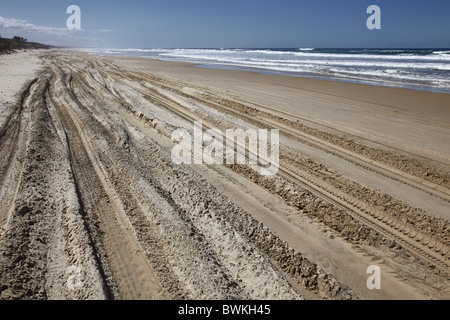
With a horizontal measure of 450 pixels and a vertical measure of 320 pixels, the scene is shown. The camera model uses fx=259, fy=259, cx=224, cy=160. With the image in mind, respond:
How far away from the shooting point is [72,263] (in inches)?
93.3

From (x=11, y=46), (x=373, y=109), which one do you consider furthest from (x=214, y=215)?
(x=11, y=46)

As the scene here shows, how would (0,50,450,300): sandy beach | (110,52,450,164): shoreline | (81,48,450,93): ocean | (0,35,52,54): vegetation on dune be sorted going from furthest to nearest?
(0,35,52,54): vegetation on dune → (81,48,450,93): ocean → (110,52,450,164): shoreline → (0,50,450,300): sandy beach

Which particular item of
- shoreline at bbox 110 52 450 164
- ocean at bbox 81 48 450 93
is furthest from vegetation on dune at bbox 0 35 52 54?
shoreline at bbox 110 52 450 164

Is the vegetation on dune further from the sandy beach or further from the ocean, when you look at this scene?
the sandy beach

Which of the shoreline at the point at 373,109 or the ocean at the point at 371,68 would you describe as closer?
the shoreline at the point at 373,109

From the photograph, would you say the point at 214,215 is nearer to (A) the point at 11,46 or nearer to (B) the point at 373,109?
(B) the point at 373,109

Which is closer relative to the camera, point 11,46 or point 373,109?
point 373,109

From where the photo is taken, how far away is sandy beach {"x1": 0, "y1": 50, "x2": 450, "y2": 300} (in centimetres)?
229

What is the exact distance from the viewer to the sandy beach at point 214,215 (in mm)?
2289

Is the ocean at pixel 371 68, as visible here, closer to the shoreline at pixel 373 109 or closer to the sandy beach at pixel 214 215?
the shoreline at pixel 373 109

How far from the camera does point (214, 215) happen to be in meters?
3.10

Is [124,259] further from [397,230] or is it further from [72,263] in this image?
[397,230]

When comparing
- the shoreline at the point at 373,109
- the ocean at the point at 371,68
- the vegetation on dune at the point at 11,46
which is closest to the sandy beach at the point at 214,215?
the shoreline at the point at 373,109
